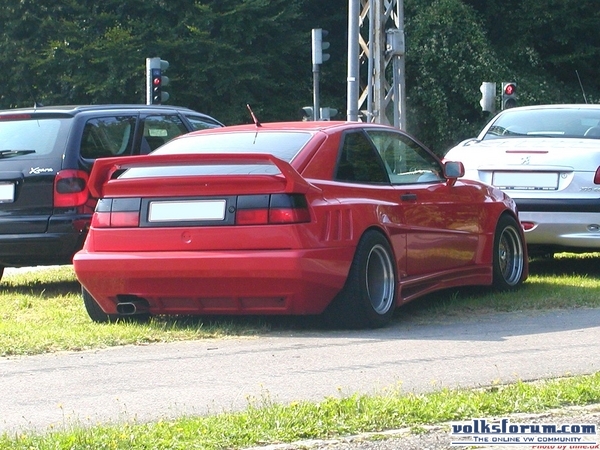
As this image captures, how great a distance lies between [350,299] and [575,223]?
11.5ft

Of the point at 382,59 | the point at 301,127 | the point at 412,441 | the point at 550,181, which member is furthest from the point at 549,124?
the point at 382,59

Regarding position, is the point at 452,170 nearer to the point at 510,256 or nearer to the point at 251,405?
the point at 510,256

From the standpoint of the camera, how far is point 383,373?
6691 mm

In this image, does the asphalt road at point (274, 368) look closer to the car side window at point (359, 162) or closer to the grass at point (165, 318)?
the grass at point (165, 318)

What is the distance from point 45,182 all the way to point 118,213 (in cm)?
229

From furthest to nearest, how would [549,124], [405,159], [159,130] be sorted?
[549,124], [159,130], [405,159]

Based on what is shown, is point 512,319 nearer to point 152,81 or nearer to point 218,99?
point 152,81

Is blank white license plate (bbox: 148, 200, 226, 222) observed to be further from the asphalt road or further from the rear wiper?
the rear wiper

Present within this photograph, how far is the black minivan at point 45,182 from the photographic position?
34.2ft

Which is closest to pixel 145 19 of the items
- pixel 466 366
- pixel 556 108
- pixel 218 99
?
pixel 218 99

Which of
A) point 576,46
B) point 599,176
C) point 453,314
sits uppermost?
point 576,46

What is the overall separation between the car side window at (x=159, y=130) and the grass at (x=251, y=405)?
2.56 metres

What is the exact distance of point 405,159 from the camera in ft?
31.2

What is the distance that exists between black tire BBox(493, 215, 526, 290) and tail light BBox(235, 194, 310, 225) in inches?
114
